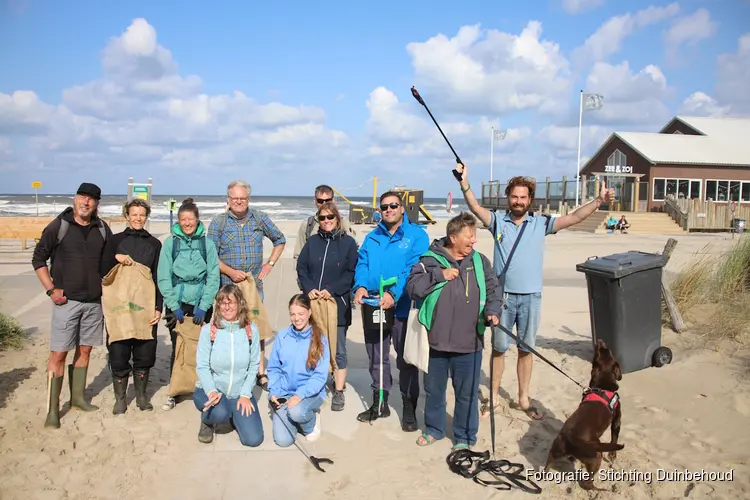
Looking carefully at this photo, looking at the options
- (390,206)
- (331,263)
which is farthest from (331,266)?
(390,206)

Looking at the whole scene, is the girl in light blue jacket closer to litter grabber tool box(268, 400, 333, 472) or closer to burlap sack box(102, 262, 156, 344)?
litter grabber tool box(268, 400, 333, 472)

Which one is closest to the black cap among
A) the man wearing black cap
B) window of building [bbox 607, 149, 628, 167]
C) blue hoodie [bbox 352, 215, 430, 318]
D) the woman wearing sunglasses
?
the man wearing black cap

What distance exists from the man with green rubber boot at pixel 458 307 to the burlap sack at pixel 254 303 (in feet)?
5.27

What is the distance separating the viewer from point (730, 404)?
441 centimetres

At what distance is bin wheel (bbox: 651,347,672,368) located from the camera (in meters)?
5.36

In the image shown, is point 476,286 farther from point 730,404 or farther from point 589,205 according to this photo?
point 730,404

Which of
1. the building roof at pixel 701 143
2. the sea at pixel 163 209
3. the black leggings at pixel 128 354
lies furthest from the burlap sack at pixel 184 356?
the building roof at pixel 701 143

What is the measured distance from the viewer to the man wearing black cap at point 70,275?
4.26 m

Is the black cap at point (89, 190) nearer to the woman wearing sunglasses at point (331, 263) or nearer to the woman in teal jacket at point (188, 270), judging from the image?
the woman in teal jacket at point (188, 270)

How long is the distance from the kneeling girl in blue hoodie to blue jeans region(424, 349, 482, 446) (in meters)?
0.82

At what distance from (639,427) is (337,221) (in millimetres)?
2751

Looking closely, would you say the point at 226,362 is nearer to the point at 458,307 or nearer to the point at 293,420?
the point at 293,420

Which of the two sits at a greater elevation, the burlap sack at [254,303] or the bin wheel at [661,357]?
the burlap sack at [254,303]

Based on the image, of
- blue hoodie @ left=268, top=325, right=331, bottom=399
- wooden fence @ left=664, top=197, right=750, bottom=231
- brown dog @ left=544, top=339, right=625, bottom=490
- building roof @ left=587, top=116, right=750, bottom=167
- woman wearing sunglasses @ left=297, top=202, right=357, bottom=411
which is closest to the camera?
brown dog @ left=544, top=339, right=625, bottom=490
